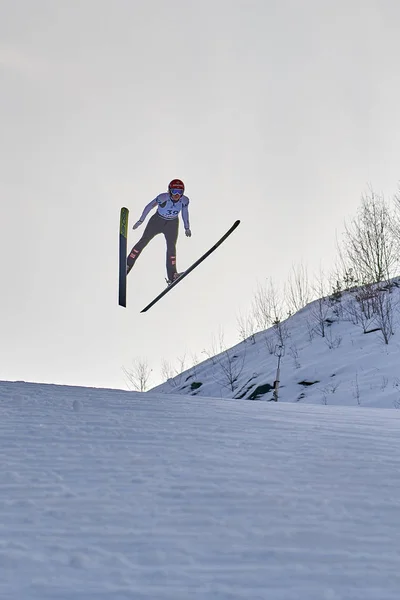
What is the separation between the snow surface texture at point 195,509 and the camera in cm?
216

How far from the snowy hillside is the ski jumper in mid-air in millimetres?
4133

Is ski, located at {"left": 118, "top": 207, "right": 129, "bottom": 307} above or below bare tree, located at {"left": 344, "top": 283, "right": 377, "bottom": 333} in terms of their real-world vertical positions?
below

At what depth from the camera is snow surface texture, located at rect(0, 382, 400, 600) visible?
7.09ft

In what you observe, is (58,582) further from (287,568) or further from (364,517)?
(364,517)

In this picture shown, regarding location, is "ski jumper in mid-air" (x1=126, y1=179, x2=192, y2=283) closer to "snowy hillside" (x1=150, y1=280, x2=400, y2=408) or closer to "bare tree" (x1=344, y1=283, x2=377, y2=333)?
"snowy hillside" (x1=150, y1=280, x2=400, y2=408)

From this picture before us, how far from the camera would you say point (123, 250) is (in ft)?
32.8

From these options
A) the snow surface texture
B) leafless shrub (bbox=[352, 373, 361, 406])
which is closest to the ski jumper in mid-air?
leafless shrub (bbox=[352, 373, 361, 406])

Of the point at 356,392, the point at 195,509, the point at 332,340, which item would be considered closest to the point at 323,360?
the point at 332,340

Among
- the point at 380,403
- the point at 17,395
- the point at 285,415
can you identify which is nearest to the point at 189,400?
the point at 285,415

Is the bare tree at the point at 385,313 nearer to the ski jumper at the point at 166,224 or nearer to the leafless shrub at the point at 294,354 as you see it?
the leafless shrub at the point at 294,354

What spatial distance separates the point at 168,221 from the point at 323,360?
6660mm

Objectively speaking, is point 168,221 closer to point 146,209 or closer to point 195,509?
point 146,209

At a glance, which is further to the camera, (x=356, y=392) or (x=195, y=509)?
(x=356, y=392)

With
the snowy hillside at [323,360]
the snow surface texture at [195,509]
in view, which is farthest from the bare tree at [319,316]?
the snow surface texture at [195,509]
